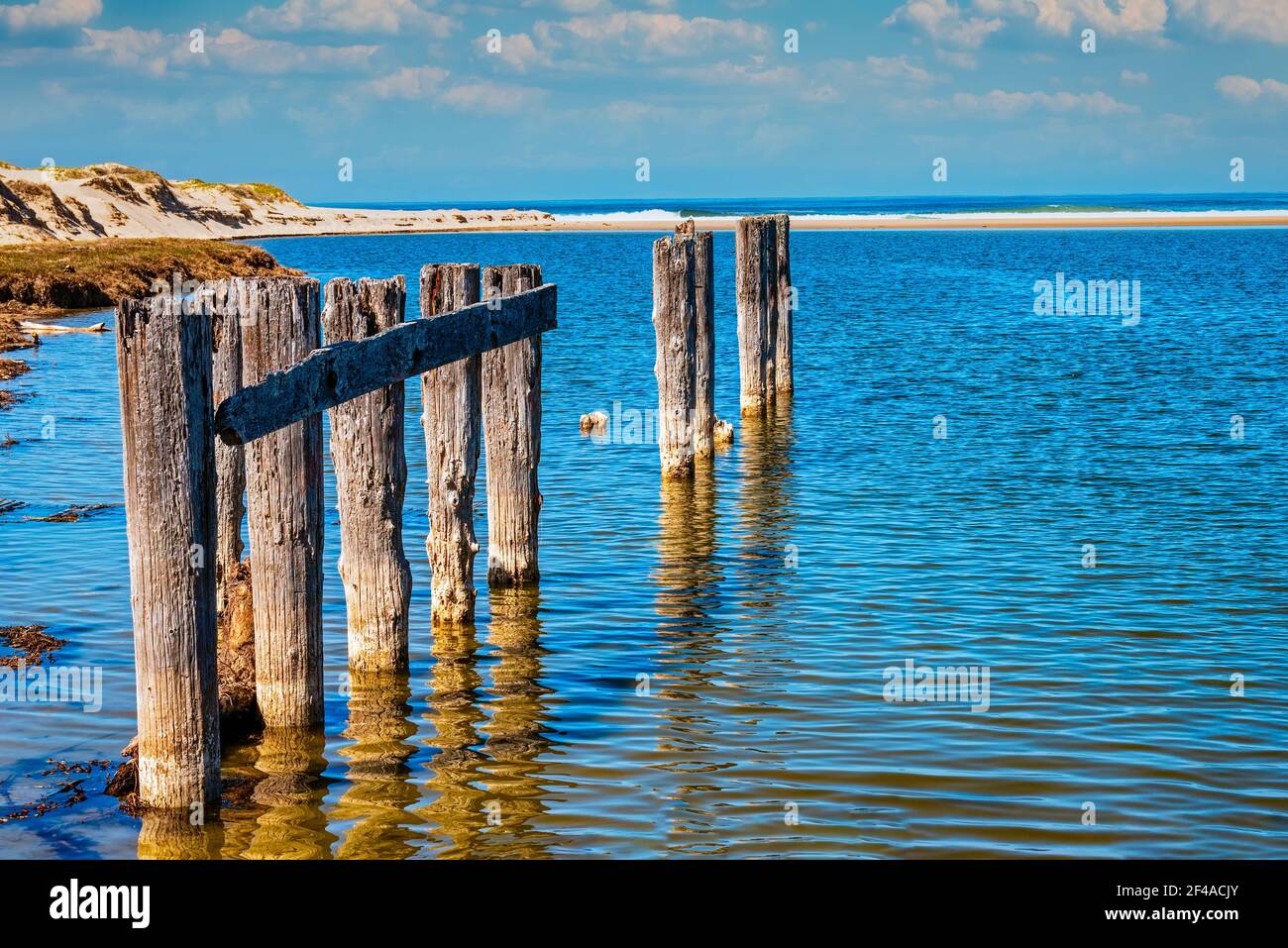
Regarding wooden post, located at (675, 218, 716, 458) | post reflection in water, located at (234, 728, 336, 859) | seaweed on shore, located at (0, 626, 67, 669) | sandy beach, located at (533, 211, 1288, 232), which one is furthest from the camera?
sandy beach, located at (533, 211, 1288, 232)

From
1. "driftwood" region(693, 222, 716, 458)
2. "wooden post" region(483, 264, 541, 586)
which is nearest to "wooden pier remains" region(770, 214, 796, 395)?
"driftwood" region(693, 222, 716, 458)

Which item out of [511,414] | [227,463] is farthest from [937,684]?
[227,463]

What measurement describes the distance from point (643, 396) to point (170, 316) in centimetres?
1879

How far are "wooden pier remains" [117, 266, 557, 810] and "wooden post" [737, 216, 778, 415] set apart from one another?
10066mm

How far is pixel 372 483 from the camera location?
8852 mm

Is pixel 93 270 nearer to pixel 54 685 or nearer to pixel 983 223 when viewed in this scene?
pixel 54 685

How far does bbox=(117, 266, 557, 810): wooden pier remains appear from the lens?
6.48 metres

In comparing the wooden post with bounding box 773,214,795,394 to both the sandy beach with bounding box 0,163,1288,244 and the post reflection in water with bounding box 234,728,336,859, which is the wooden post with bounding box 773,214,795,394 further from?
the sandy beach with bounding box 0,163,1288,244

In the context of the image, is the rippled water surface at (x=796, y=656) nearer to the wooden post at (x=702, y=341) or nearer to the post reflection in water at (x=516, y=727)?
the post reflection in water at (x=516, y=727)

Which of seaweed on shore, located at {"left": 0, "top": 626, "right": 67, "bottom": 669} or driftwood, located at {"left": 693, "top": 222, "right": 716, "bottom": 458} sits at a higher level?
driftwood, located at {"left": 693, "top": 222, "right": 716, "bottom": 458}
